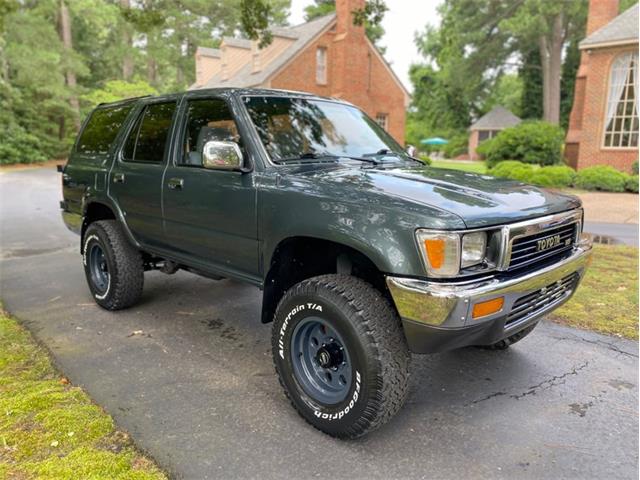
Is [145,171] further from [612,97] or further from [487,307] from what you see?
[612,97]

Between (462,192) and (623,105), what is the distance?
61.4 feet

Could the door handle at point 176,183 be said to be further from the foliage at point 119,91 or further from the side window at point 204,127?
the foliage at point 119,91

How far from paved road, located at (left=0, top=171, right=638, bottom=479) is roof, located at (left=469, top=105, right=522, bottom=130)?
39276 millimetres

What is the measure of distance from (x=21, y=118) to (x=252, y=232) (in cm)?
3325

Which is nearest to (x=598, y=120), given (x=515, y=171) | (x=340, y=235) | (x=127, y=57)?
(x=515, y=171)

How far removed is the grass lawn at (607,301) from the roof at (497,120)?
3622 cm

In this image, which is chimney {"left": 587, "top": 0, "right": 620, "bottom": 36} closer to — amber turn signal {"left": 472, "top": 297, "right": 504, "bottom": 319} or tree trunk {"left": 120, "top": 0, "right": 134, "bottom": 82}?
amber turn signal {"left": 472, "top": 297, "right": 504, "bottom": 319}

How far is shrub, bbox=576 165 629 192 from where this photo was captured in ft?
50.2

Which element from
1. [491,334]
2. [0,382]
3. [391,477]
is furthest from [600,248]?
[0,382]

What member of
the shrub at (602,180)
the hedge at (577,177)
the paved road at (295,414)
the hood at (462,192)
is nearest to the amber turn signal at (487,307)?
the hood at (462,192)

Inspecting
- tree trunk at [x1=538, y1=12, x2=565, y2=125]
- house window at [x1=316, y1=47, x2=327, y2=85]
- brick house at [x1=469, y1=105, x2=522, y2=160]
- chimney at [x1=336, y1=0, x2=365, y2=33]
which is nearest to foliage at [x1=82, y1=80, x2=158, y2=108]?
house window at [x1=316, y1=47, x2=327, y2=85]

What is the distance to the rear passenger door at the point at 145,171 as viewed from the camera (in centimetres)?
420

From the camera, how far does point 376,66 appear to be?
27.3 m

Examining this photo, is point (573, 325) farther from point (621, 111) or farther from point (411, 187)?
point (621, 111)
